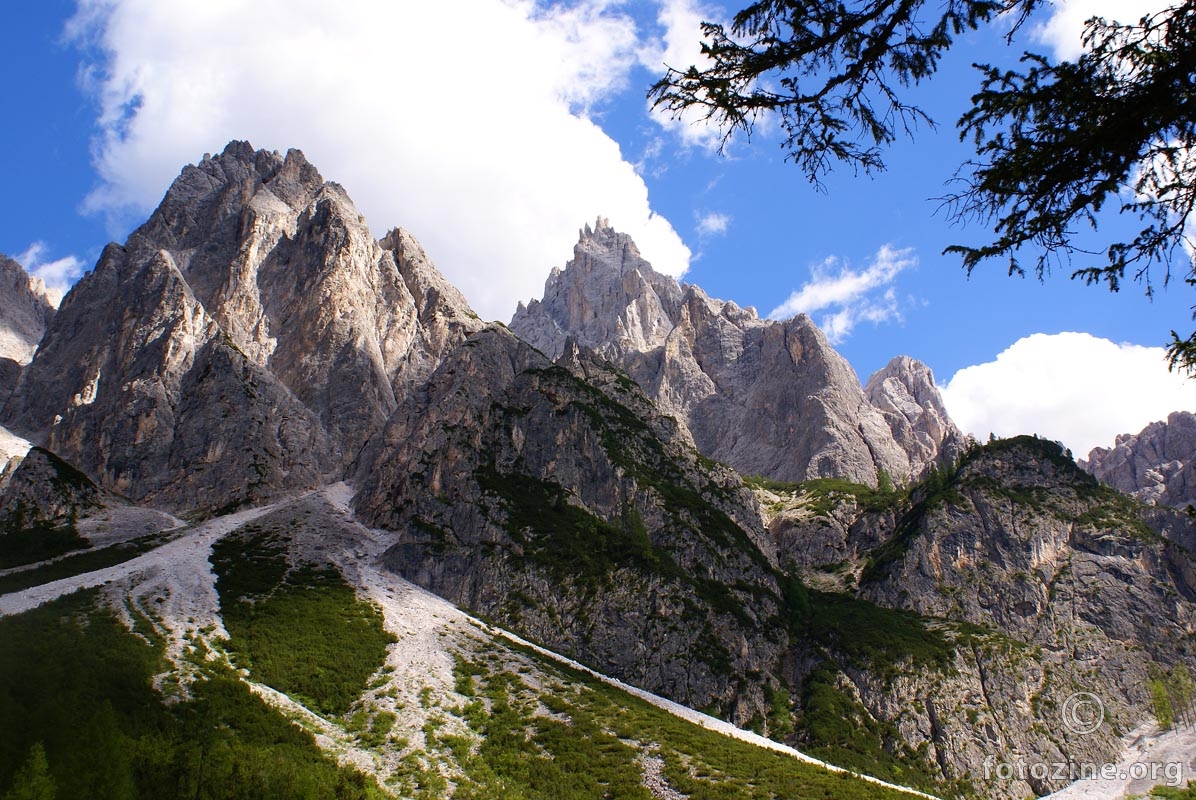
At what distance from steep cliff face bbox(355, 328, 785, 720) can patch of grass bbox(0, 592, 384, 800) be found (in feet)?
141

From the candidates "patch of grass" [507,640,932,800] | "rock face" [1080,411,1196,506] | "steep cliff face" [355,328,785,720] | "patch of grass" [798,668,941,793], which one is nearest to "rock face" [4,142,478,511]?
"steep cliff face" [355,328,785,720]

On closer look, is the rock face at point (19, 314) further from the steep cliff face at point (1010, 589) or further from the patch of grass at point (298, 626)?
the steep cliff face at point (1010, 589)

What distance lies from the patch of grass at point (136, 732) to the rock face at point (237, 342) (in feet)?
247

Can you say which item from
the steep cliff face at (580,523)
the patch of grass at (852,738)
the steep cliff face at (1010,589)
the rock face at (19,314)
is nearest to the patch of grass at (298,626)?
the steep cliff face at (580,523)

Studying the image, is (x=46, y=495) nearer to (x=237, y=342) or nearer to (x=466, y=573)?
(x=237, y=342)

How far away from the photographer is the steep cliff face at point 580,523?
8325cm

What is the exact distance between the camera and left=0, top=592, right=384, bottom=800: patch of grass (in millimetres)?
25672

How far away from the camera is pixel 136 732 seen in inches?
1297

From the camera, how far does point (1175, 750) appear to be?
7444cm

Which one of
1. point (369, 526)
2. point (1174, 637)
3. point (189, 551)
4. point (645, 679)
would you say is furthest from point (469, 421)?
point (1174, 637)

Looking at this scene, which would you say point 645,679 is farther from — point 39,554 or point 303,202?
point 303,202

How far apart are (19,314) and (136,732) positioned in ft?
660

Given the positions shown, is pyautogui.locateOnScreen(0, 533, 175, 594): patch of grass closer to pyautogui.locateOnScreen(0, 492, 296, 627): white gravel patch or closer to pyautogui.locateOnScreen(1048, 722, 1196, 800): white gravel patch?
pyautogui.locateOnScreen(0, 492, 296, 627): white gravel patch

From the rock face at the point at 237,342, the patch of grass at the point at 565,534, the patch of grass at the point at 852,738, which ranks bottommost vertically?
the patch of grass at the point at 852,738
